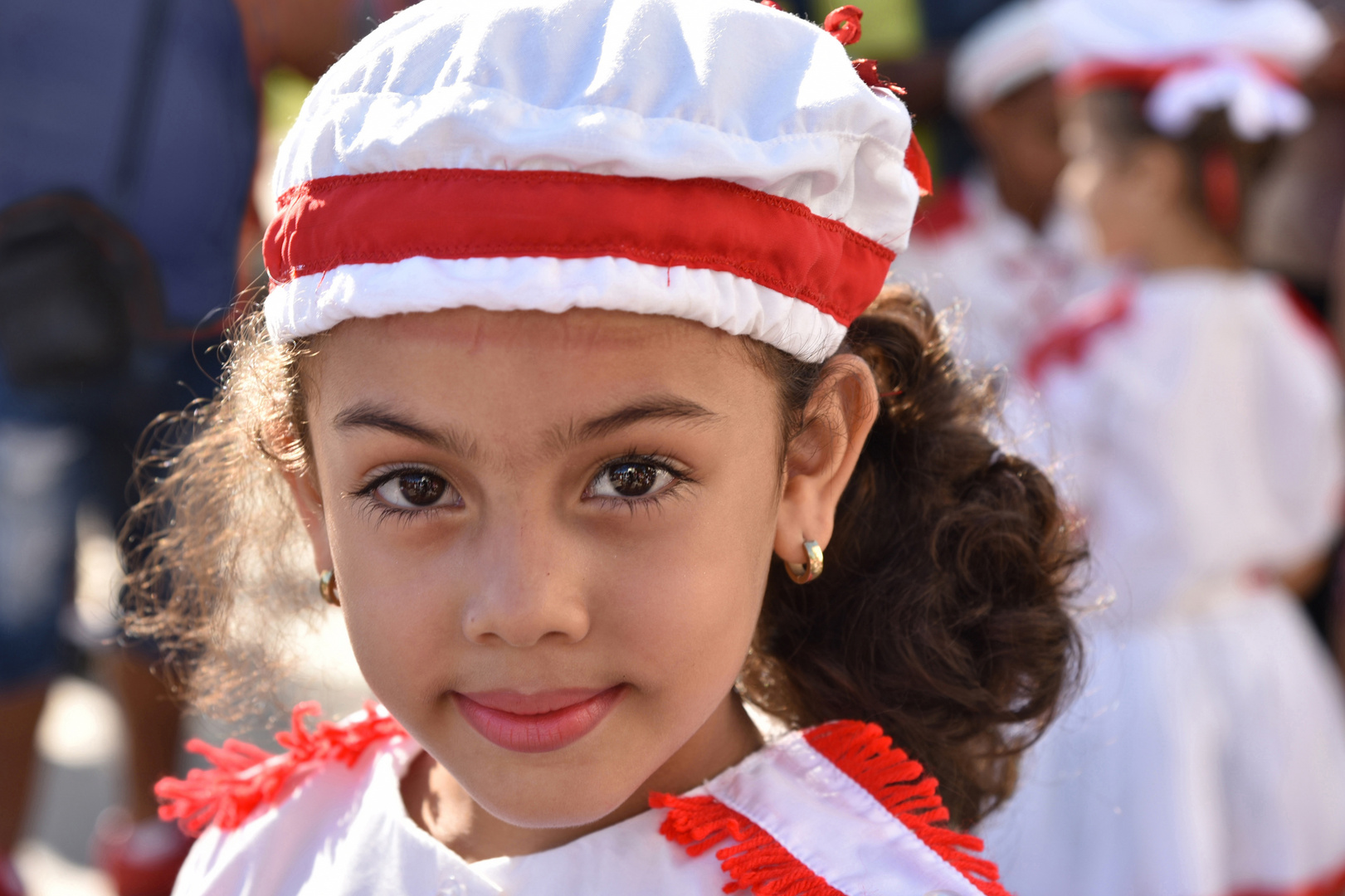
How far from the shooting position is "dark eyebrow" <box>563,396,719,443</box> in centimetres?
109

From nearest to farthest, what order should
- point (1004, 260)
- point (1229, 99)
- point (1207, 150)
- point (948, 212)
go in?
1. point (1229, 99)
2. point (1207, 150)
3. point (1004, 260)
4. point (948, 212)

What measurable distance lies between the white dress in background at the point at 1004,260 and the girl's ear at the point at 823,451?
2537 millimetres

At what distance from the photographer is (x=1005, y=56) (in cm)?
389

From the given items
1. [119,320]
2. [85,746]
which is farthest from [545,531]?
[85,746]

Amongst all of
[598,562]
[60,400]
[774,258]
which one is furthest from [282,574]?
[60,400]

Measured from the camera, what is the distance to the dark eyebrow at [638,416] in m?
1.09

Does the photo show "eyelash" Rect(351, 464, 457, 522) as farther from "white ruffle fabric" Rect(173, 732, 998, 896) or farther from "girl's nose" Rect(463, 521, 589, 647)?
"white ruffle fabric" Rect(173, 732, 998, 896)

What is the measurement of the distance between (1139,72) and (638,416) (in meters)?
2.60

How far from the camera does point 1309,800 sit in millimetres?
2959

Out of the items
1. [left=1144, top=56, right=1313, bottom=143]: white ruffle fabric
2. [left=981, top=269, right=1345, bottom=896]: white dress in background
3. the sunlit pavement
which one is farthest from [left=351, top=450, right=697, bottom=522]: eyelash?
[left=1144, top=56, right=1313, bottom=143]: white ruffle fabric

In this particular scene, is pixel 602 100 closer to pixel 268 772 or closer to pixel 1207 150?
pixel 268 772

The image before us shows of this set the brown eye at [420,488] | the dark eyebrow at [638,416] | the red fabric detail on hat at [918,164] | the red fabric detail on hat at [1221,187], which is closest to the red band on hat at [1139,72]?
the red fabric detail on hat at [1221,187]

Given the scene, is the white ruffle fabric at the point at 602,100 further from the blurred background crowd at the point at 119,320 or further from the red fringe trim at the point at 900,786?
the red fringe trim at the point at 900,786

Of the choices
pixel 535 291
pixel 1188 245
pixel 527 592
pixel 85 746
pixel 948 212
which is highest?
pixel 948 212
